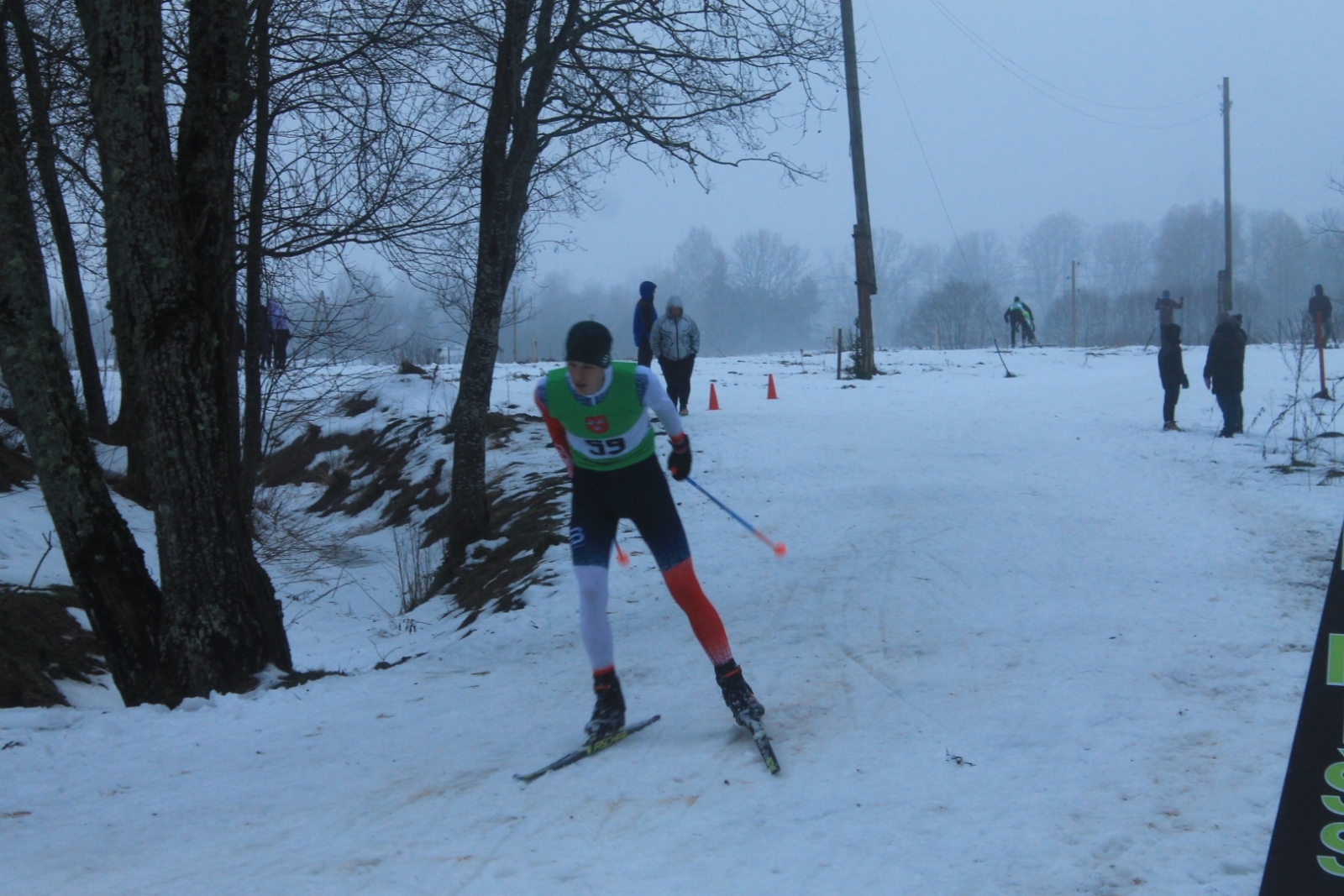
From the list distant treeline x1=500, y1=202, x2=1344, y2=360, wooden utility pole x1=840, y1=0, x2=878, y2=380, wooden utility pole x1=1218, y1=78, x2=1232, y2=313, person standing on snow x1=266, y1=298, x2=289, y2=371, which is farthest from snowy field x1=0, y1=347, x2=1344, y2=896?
distant treeline x1=500, y1=202, x2=1344, y2=360

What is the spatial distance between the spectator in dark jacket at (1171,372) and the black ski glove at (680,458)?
9.77m

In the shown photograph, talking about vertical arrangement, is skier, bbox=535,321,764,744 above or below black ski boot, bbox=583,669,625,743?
above

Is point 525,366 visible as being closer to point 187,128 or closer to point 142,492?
point 142,492

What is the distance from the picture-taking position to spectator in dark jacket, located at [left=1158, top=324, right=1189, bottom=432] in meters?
12.5

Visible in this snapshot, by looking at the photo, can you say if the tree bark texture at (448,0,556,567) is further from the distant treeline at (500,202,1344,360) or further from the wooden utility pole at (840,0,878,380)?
the distant treeline at (500,202,1344,360)

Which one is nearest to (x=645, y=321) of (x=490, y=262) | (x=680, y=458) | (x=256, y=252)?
(x=490, y=262)

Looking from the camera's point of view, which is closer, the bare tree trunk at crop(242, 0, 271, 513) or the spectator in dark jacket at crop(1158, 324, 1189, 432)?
the bare tree trunk at crop(242, 0, 271, 513)

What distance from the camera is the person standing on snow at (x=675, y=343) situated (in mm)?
12859

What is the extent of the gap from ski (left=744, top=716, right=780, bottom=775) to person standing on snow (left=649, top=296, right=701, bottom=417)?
8705 mm

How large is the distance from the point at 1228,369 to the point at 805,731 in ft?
31.4

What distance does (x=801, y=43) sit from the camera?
949cm

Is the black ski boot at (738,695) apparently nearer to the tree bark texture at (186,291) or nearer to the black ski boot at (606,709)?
the black ski boot at (606,709)

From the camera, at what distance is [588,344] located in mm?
4391

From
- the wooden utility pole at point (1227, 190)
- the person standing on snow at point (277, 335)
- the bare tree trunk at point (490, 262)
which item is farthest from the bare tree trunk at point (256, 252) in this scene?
the wooden utility pole at point (1227, 190)
